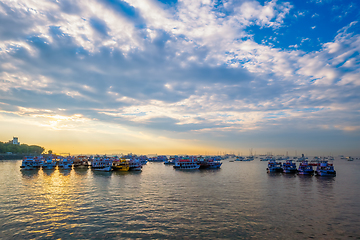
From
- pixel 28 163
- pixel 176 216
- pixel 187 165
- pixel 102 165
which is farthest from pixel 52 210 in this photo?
pixel 187 165

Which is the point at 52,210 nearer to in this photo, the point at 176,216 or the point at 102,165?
the point at 176,216

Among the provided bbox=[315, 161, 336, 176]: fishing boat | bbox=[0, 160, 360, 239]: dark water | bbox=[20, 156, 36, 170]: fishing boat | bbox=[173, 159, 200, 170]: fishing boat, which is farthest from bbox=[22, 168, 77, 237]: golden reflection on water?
bbox=[315, 161, 336, 176]: fishing boat

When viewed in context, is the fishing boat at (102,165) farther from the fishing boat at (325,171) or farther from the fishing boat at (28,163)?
the fishing boat at (325,171)

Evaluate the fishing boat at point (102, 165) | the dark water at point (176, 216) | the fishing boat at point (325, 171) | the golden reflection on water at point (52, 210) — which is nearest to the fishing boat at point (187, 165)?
the fishing boat at point (102, 165)

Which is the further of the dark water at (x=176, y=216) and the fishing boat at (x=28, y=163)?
the fishing boat at (x=28, y=163)

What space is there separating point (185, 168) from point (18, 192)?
98.9 metres

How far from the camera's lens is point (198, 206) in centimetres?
3728

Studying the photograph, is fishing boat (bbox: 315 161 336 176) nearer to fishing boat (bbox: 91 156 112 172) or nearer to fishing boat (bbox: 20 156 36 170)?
fishing boat (bbox: 91 156 112 172)

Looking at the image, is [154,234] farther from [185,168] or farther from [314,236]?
[185,168]

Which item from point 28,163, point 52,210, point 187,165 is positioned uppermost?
point 28,163

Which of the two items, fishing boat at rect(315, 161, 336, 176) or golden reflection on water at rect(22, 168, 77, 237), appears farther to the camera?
fishing boat at rect(315, 161, 336, 176)

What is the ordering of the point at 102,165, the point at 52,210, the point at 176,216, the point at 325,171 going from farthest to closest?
the point at 102,165
the point at 325,171
the point at 52,210
the point at 176,216

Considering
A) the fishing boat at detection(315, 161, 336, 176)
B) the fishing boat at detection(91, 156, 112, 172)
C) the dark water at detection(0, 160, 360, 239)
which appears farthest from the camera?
the fishing boat at detection(91, 156, 112, 172)

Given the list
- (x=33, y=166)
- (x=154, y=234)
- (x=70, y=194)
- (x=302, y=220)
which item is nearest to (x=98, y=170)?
(x=33, y=166)
